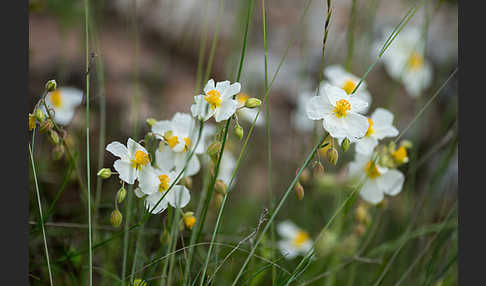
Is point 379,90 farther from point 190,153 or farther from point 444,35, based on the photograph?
point 190,153

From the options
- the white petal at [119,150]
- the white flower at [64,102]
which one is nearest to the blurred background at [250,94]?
the white flower at [64,102]

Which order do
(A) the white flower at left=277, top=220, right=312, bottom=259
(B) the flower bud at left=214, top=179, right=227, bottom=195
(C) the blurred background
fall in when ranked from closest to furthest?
1. (B) the flower bud at left=214, top=179, right=227, bottom=195
2. (C) the blurred background
3. (A) the white flower at left=277, top=220, right=312, bottom=259

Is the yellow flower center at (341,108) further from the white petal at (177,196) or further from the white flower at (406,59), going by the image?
the white flower at (406,59)

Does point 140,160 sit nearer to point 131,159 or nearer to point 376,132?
point 131,159

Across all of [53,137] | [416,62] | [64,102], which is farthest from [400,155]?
[416,62]

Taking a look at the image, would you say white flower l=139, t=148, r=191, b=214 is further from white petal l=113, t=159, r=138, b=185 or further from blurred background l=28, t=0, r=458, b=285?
blurred background l=28, t=0, r=458, b=285

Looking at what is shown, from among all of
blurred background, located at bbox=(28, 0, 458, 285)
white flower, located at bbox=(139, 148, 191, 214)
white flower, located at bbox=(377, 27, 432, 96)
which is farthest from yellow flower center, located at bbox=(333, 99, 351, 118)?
white flower, located at bbox=(377, 27, 432, 96)
